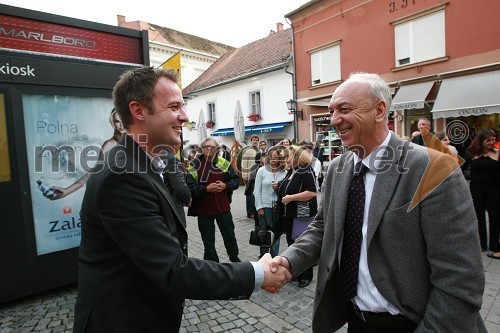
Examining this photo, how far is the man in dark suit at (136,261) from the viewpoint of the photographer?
1414 mm

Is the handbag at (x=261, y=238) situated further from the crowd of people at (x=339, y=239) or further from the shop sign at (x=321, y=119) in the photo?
the shop sign at (x=321, y=119)

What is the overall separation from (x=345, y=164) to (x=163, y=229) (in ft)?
3.89

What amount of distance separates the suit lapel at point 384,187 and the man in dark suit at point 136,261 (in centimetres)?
63

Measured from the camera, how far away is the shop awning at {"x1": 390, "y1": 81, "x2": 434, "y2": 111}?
11.8 meters

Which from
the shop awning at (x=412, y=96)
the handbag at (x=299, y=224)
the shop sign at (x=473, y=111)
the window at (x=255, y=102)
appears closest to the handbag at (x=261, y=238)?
the handbag at (x=299, y=224)

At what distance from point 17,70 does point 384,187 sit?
4175mm

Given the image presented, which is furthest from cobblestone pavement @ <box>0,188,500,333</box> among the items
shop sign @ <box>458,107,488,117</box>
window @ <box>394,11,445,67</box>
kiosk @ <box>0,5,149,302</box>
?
window @ <box>394,11,445,67</box>

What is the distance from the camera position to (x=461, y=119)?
11.7 meters

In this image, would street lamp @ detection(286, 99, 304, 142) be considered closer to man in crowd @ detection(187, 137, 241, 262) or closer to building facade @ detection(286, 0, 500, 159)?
building facade @ detection(286, 0, 500, 159)

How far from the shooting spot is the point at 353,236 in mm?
1746

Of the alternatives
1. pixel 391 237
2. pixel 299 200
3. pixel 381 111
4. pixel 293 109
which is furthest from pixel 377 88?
pixel 293 109

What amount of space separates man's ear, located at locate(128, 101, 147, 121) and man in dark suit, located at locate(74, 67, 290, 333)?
18 millimetres

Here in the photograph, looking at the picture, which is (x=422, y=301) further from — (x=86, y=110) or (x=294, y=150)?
(x=86, y=110)

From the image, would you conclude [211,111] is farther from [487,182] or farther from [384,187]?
[384,187]
